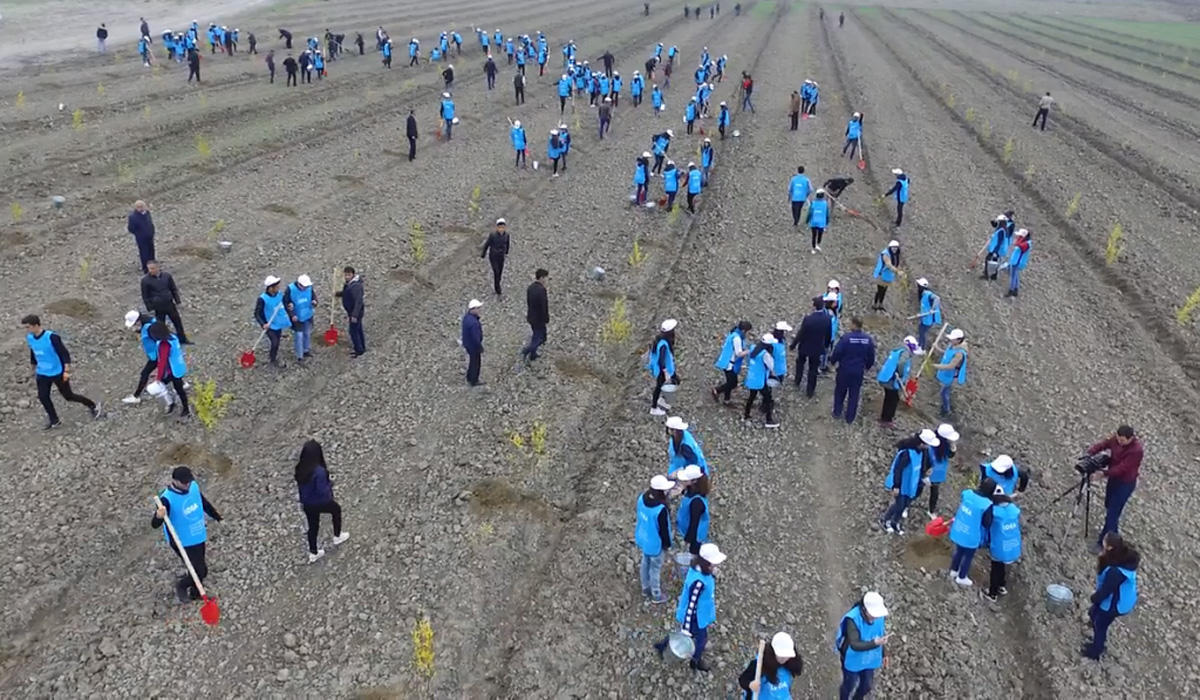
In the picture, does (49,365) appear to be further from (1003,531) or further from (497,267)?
(1003,531)

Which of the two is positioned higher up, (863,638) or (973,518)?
(973,518)

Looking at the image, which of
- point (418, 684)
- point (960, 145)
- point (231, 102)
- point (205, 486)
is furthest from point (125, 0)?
point (418, 684)

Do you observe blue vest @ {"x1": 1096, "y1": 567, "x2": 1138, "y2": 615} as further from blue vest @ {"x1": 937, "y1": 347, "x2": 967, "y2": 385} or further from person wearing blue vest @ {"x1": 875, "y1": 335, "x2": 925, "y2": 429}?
blue vest @ {"x1": 937, "y1": 347, "x2": 967, "y2": 385}

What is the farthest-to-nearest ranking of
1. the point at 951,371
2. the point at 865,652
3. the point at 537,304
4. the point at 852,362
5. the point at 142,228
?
1. the point at 142,228
2. the point at 537,304
3. the point at 951,371
4. the point at 852,362
5. the point at 865,652

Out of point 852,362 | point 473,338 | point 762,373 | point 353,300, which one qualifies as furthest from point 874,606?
point 353,300

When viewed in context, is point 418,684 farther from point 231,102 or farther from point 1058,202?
point 231,102

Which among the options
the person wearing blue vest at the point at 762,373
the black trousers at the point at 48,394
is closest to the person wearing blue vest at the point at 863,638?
the person wearing blue vest at the point at 762,373

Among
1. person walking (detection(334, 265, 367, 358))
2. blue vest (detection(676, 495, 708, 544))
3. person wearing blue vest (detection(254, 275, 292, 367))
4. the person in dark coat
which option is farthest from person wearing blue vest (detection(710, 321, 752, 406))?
the person in dark coat
